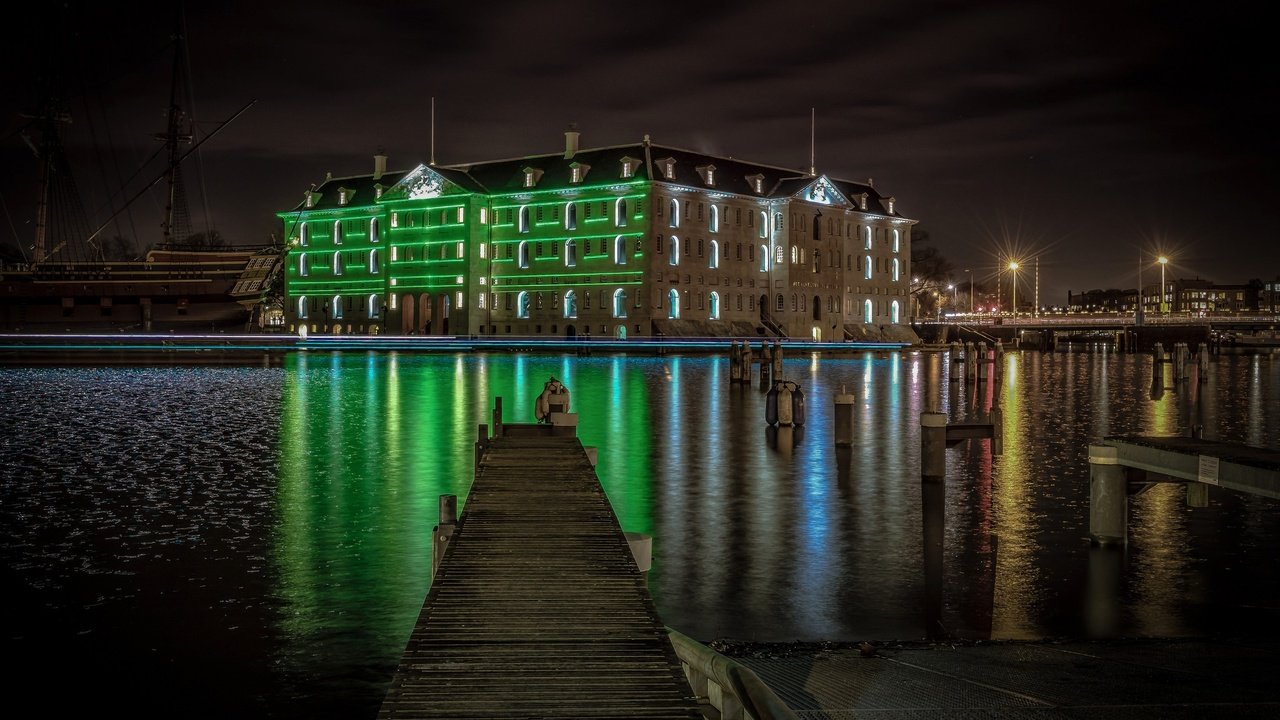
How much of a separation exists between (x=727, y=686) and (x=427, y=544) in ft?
24.0

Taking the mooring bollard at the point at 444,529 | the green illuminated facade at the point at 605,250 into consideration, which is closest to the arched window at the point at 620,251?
the green illuminated facade at the point at 605,250

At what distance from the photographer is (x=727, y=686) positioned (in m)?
5.43

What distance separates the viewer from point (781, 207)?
10500 centimetres

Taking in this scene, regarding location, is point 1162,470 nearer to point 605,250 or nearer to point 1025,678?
point 1025,678

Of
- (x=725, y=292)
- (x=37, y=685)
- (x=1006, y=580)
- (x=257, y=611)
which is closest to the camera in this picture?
(x=37, y=685)

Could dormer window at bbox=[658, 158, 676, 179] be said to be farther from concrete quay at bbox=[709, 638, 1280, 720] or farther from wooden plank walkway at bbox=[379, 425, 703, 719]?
concrete quay at bbox=[709, 638, 1280, 720]

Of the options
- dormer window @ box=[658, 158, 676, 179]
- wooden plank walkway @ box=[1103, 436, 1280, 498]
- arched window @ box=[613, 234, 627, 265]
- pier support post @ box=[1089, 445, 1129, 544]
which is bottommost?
pier support post @ box=[1089, 445, 1129, 544]

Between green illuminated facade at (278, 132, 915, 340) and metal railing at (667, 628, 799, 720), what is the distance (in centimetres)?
8840

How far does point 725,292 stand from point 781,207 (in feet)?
33.5

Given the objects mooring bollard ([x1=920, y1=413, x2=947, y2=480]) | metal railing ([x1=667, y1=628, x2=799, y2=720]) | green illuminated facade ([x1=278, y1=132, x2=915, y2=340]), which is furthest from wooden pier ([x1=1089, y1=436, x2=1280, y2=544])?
green illuminated facade ([x1=278, y1=132, x2=915, y2=340])

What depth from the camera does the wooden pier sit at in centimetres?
1041

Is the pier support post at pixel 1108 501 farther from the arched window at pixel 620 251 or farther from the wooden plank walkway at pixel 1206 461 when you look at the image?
the arched window at pixel 620 251

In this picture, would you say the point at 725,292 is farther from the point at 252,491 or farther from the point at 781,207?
the point at 252,491

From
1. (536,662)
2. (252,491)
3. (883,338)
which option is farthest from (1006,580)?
(883,338)
